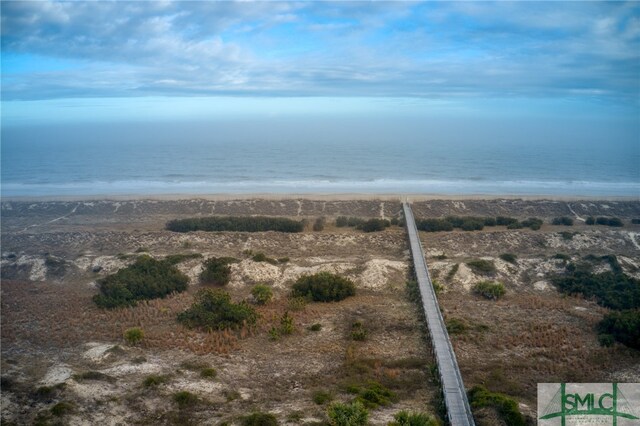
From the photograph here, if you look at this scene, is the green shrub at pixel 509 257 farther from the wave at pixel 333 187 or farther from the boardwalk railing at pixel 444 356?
the wave at pixel 333 187

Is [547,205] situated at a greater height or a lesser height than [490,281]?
greater

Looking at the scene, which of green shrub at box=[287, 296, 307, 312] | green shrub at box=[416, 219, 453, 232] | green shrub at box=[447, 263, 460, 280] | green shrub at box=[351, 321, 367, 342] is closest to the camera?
green shrub at box=[351, 321, 367, 342]

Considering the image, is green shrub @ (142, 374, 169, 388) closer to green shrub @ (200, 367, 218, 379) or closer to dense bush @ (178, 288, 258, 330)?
green shrub @ (200, 367, 218, 379)

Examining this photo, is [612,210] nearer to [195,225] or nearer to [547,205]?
[547,205]

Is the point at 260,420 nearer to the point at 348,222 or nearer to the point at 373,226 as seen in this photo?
the point at 373,226

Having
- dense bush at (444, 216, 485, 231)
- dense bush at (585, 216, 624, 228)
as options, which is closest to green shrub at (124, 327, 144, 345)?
dense bush at (444, 216, 485, 231)

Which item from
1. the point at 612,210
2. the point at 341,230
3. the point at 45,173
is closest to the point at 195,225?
the point at 341,230
